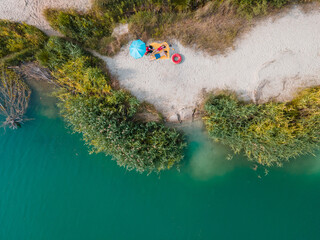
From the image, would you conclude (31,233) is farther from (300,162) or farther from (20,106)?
(300,162)

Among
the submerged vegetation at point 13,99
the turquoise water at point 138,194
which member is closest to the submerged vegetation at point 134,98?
the submerged vegetation at point 13,99

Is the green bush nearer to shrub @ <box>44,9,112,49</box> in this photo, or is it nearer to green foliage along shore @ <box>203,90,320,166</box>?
green foliage along shore @ <box>203,90,320,166</box>

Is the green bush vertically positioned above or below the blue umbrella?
below

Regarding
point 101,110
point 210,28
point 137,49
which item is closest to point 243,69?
point 210,28

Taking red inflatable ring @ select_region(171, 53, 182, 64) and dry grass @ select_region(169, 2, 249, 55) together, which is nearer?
dry grass @ select_region(169, 2, 249, 55)

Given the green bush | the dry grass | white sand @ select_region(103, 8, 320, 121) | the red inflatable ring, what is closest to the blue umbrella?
white sand @ select_region(103, 8, 320, 121)

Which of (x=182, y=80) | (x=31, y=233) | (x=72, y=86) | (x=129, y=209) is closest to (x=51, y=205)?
(x=31, y=233)
